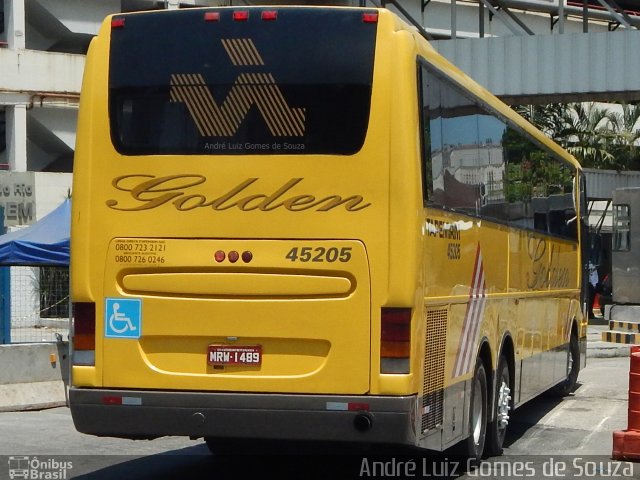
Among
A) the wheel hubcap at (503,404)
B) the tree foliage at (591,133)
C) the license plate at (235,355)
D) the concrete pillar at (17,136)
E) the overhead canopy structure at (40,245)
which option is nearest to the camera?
the license plate at (235,355)

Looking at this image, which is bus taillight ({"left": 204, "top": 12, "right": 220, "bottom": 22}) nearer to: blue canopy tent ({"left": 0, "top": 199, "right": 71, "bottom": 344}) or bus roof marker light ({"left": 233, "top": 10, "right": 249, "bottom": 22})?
bus roof marker light ({"left": 233, "top": 10, "right": 249, "bottom": 22})

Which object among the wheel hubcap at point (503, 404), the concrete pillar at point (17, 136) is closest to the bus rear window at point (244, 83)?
the wheel hubcap at point (503, 404)

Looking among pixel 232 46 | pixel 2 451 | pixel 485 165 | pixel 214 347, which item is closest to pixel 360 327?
pixel 214 347

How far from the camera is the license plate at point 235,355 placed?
8.98 meters

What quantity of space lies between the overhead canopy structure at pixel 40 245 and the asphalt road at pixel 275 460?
133 inches

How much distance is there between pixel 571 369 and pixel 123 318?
33.8 ft

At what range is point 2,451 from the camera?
11.8m

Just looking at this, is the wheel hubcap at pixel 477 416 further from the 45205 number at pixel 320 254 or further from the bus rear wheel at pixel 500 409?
the 45205 number at pixel 320 254

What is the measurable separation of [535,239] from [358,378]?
609 centimetres

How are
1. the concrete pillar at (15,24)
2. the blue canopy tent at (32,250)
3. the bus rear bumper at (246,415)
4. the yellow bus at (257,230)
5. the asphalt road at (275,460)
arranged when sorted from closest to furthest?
the bus rear bumper at (246,415), the yellow bus at (257,230), the asphalt road at (275,460), the blue canopy tent at (32,250), the concrete pillar at (15,24)

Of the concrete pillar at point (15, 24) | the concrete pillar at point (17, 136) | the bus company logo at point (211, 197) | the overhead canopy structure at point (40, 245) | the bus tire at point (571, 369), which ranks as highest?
the concrete pillar at point (15, 24)

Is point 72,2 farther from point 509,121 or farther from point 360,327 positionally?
point 360,327

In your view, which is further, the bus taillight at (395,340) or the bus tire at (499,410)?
the bus tire at (499,410)

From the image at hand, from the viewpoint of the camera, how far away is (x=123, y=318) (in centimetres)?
916
